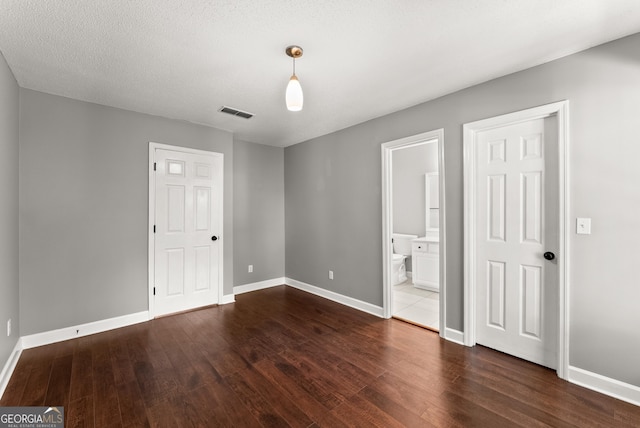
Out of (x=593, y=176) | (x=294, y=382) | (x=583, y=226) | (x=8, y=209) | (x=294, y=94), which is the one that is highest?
(x=294, y=94)

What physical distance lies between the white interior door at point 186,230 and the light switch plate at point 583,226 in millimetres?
3964

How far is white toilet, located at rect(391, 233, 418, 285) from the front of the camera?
196 inches

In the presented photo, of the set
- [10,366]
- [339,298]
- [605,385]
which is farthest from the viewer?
[339,298]

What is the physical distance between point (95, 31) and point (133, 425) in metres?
2.63

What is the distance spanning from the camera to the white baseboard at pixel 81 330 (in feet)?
8.80

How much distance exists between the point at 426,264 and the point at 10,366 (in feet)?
16.3

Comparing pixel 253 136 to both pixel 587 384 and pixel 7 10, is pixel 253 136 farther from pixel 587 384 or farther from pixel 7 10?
pixel 587 384

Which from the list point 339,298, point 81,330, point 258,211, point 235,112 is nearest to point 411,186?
point 339,298

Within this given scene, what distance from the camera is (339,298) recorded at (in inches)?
159

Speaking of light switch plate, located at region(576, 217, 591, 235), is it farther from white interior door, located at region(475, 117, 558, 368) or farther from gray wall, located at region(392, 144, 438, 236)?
gray wall, located at region(392, 144, 438, 236)

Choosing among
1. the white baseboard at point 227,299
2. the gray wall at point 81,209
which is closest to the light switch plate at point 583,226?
the white baseboard at point 227,299

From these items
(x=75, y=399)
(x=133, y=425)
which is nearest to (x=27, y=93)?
(x=75, y=399)

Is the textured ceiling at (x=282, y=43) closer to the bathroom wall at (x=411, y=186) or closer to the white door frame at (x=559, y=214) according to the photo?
the white door frame at (x=559, y=214)

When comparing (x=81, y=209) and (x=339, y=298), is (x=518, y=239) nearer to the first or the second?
(x=339, y=298)
